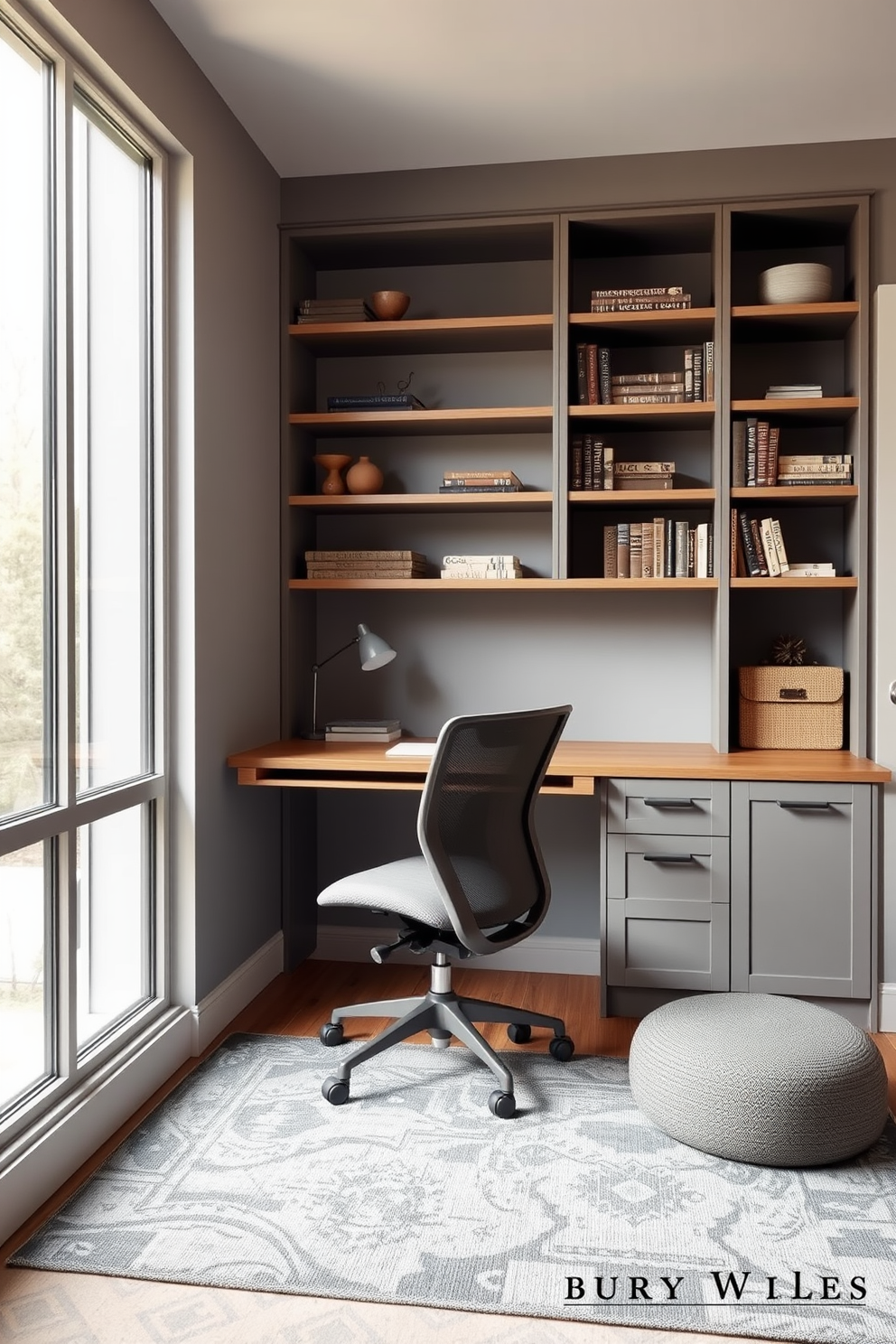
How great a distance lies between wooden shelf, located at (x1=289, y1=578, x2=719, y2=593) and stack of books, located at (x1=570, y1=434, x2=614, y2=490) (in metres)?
0.32

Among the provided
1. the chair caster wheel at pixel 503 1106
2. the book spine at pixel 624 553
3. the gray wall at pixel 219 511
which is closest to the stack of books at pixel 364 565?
the gray wall at pixel 219 511

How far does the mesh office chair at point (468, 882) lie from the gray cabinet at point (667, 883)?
377 millimetres

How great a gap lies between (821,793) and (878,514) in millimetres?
881

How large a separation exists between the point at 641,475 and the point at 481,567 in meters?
0.60

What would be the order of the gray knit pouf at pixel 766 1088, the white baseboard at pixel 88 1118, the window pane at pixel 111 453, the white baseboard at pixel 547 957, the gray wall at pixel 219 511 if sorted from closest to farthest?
the white baseboard at pixel 88 1118 < the gray knit pouf at pixel 766 1088 < the window pane at pixel 111 453 < the gray wall at pixel 219 511 < the white baseboard at pixel 547 957

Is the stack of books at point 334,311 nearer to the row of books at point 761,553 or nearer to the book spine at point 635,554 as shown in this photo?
the book spine at point 635,554

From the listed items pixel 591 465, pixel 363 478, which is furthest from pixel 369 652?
pixel 591 465

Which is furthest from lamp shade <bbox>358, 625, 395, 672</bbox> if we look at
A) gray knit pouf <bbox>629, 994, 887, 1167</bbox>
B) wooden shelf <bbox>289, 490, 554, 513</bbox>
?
gray knit pouf <bbox>629, 994, 887, 1167</bbox>

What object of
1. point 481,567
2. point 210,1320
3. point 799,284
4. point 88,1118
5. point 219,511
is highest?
point 799,284

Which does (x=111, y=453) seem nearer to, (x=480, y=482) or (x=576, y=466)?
(x=480, y=482)

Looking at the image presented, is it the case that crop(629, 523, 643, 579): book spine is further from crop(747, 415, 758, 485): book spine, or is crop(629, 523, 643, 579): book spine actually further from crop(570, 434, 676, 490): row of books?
crop(747, 415, 758, 485): book spine

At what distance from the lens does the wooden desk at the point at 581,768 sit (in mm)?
2971

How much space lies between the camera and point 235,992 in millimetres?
3094

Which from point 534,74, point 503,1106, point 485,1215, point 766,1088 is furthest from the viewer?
point 534,74
